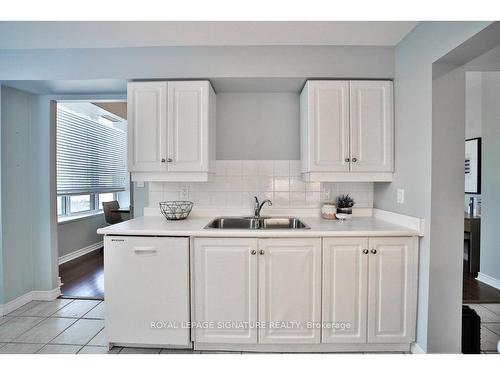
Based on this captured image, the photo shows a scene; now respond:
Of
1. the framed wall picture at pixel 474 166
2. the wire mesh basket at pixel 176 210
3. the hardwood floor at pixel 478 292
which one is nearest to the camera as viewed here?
the wire mesh basket at pixel 176 210

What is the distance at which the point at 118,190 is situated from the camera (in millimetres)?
5441

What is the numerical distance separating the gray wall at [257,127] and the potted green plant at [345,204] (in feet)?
1.93

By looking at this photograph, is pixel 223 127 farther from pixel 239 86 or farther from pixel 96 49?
pixel 96 49

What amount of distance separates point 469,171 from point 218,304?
423 centimetres

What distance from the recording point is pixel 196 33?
6.78ft

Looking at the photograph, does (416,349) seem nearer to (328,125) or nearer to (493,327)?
(493,327)

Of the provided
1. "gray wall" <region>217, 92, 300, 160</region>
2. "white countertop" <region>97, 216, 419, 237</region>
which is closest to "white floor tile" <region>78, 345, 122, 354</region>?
"white countertop" <region>97, 216, 419, 237</region>

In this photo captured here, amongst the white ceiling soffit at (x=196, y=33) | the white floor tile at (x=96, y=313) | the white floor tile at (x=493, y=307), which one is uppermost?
the white ceiling soffit at (x=196, y=33)

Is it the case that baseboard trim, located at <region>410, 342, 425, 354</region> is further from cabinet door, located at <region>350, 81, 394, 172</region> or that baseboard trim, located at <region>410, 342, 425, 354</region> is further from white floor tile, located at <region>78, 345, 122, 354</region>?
white floor tile, located at <region>78, 345, 122, 354</region>

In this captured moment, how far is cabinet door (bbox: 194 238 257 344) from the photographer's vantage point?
1895 mm

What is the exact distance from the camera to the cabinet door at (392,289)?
1884mm

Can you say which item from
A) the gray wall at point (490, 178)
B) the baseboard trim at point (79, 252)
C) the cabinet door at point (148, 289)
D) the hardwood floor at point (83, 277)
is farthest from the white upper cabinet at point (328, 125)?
the baseboard trim at point (79, 252)

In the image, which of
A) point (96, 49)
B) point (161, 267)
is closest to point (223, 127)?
point (96, 49)

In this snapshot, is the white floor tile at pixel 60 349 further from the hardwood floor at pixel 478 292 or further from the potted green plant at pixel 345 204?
the hardwood floor at pixel 478 292
